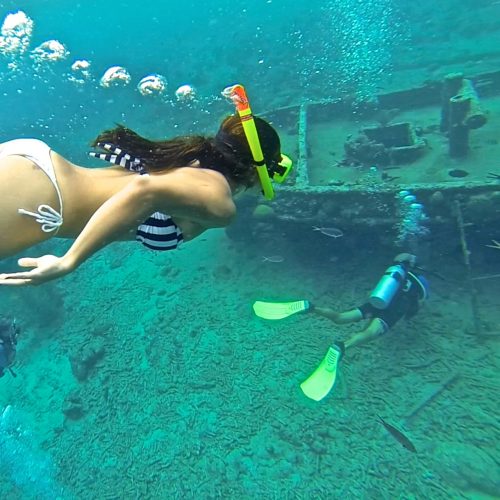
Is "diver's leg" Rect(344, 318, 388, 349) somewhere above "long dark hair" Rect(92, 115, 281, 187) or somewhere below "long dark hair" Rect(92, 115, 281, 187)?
below

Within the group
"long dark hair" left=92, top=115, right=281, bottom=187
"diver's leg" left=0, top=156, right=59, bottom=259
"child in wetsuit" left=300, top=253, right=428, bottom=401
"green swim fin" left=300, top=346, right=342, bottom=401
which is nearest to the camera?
"diver's leg" left=0, top=156, right=59, bottom=259

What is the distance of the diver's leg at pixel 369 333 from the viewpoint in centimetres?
628

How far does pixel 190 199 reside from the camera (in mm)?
1870

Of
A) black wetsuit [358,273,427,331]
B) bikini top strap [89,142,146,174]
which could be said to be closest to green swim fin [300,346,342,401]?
black wetsuit [358,273,427,331]

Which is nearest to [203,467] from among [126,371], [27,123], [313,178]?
[126,371]

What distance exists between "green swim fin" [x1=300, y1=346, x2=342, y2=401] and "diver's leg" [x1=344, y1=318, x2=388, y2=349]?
0.34 m

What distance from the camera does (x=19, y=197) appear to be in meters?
1.92

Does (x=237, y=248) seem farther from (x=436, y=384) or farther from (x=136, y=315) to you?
(x=436, y=384)

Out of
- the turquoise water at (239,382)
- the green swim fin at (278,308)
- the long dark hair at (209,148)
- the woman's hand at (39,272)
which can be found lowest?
the turquoise water at (239,382)

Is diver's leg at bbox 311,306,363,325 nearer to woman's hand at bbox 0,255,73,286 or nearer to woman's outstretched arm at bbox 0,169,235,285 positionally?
woman's outstretched arm at bbox 0,169,235,285

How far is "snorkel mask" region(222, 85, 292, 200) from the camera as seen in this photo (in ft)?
6.75

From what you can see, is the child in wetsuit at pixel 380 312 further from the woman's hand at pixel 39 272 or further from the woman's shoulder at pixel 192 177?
the woman's hand at pixel 39 272

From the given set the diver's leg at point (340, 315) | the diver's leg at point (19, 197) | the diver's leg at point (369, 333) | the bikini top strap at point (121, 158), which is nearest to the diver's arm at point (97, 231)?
the diver's leg at point (19, 197)

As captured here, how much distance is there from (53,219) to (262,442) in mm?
4980
